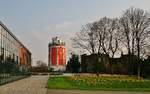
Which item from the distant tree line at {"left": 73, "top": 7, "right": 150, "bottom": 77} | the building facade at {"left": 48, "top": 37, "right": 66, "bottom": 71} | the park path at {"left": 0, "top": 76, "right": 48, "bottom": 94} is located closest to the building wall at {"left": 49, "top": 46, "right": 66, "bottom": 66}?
the building facade at {"left": 48, "top": 37, "right": 66, "bottom": 71}

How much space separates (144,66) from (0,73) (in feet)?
140

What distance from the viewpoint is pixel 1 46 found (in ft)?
168

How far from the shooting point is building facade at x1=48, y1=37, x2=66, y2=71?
14925 cm

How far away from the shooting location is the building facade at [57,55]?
149250 mm

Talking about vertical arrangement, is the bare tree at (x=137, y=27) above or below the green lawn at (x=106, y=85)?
above

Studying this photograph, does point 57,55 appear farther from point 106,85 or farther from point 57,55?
point 106,85

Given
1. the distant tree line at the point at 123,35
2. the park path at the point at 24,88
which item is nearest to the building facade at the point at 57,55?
the distant tree line at the point at 123,35

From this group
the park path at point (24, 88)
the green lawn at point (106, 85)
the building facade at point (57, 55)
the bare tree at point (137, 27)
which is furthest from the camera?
the building facade at point (57, 55)

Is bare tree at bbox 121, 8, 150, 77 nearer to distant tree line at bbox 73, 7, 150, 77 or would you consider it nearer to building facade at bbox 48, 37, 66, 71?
distant tree line at bbox 73, 7, 150, 77

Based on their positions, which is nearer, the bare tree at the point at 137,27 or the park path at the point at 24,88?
the park path at the point at 24,88

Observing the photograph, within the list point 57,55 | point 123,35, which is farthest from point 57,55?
point 123,35

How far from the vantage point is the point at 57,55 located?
150 meters

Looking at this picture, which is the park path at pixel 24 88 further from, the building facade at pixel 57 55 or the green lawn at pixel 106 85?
the building facade at pixel 57 55

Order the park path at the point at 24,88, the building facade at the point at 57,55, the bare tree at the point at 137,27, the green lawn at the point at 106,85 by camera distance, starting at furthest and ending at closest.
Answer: the building facade at the point at 57,55 < the bare tree at the point at 137,27 < the green lawn at the point at 106,85 < the park path at the point at 24,88
